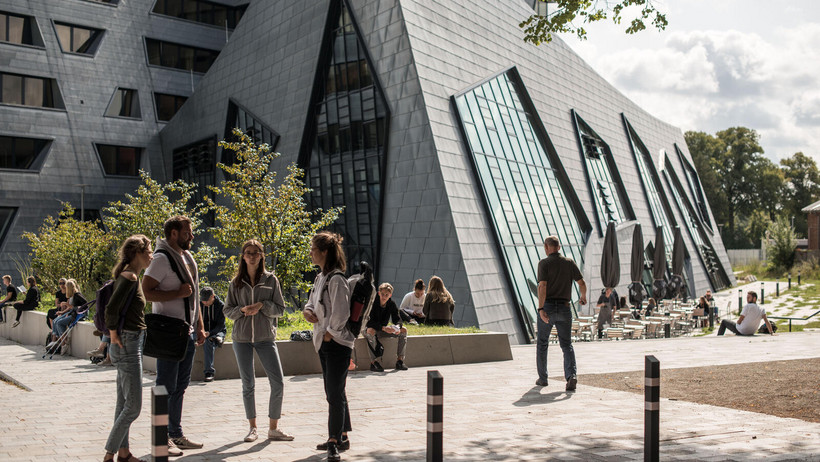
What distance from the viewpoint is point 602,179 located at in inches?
1227

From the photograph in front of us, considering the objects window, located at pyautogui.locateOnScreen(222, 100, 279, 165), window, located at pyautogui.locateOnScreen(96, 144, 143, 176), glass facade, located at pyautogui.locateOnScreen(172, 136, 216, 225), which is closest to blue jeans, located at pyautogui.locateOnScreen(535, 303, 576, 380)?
window, located at pyautogui.locateOnScreen(222, 100, 279, 165)

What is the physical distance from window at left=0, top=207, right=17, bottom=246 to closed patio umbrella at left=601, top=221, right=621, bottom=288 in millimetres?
28973

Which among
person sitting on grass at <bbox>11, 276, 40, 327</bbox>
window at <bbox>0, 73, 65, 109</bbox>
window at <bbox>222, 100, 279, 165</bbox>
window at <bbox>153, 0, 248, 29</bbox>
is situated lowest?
person sitting on grass at <bbox>11, 276, 40, 327</bbox>

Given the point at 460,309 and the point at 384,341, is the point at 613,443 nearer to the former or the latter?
the point at 384,341

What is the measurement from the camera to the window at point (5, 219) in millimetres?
34516

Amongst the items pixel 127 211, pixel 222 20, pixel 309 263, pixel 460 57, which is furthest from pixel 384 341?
pixel 222 20

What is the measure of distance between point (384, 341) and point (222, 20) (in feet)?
121

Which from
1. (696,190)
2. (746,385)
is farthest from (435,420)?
(696,190)

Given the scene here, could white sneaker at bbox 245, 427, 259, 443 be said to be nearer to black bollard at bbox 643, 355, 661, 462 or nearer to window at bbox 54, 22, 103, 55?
black bollard at bbox 643, 355, 661, 462

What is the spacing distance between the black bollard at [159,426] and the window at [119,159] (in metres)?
37.3

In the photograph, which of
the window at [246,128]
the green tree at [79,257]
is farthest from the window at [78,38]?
the green tree at [79,257]

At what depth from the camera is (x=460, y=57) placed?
75.8ft

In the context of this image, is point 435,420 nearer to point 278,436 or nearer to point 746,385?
point 278,436

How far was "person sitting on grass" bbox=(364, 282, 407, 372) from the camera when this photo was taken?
11.6 m
